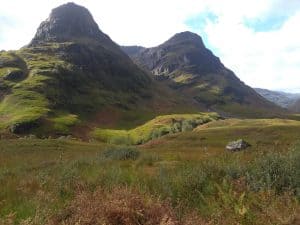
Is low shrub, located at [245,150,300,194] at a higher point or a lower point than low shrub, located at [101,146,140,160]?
higher

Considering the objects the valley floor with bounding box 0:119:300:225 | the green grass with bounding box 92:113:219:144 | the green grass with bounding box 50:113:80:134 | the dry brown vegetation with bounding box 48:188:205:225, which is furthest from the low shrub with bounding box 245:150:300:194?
the green grass with bounding box 50:113:80:134

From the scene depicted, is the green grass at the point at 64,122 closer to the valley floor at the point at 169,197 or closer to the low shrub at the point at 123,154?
the low shrub at the point at 123,154

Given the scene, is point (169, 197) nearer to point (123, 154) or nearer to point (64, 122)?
point (123, 154)

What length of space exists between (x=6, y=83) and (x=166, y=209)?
171 meters

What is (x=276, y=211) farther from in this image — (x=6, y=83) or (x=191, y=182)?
(x=6, y=83)

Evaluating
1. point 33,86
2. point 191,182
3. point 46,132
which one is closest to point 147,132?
point 46,132

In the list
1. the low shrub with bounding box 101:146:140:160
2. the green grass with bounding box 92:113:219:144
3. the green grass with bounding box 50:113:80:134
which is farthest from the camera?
the green grass with bounding box 50:113:80:134

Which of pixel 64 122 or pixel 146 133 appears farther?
pixel 64 122

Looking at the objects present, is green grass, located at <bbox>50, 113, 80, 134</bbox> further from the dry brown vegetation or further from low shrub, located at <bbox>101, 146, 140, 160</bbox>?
the dry brown vegetation

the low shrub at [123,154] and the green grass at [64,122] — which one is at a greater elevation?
the low shrub at [123,154]

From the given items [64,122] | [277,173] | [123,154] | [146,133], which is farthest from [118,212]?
[64,122]

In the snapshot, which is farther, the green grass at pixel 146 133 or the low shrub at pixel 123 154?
the green grass at pixel 146 133

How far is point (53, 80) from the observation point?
180750 mm

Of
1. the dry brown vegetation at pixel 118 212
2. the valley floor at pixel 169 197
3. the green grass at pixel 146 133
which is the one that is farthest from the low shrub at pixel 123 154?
the green grass at pixel 146 133
